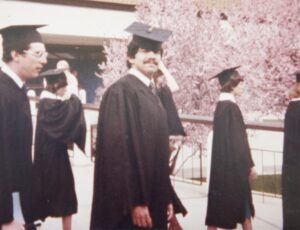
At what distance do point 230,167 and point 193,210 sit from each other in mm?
886

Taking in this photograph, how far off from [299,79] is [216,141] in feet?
1.89

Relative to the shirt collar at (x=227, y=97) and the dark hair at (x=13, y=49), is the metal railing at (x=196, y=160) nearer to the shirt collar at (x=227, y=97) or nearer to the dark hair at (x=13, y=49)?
the shirt collar at (x=227, y=97)

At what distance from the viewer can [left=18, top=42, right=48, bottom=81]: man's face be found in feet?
5.03

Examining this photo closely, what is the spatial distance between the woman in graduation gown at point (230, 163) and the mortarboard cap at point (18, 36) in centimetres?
119

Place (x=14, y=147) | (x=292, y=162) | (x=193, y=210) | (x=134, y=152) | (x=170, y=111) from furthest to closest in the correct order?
(x=193, y=210) → (x=292, y=162) → (x=170, y=111) → (x=134, y=152) → (x=14, y=147)

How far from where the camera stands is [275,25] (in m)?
5.03

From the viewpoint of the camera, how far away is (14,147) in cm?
144

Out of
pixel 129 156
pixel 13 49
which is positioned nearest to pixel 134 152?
pixel 129 156

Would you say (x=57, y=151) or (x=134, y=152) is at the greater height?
(x=134, y=152)

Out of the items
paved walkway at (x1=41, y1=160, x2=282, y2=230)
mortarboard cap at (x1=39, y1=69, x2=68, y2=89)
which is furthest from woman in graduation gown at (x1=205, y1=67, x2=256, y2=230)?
mortarboard cap at (x1=39, y1=69, x2=68, y2=89)

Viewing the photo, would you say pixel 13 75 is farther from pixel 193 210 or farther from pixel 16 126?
pixel 193 210

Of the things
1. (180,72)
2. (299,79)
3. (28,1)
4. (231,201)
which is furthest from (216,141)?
(180,72)

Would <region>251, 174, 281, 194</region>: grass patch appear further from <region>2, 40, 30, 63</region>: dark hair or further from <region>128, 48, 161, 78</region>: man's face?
<region>2, 40, 30, 63</region>: dark hair

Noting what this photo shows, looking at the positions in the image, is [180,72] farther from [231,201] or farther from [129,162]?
[129,162]
